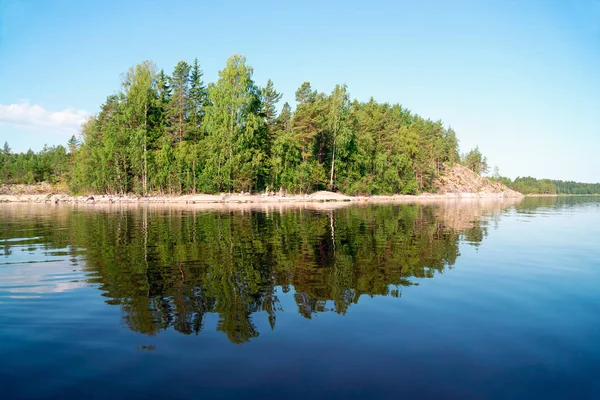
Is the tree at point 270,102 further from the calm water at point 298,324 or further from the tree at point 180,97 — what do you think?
the calm water at point 298,324

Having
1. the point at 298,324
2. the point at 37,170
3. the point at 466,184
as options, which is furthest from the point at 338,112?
the point at 37,170

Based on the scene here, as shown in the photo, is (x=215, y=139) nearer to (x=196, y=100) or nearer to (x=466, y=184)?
(x=196, y=100)

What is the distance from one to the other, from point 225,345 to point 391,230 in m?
19.8

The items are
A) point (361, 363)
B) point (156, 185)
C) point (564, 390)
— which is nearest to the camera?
point (564, 390)

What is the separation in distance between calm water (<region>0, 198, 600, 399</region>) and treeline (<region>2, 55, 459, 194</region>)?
61.6 meters

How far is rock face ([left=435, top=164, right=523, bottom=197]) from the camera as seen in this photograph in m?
146

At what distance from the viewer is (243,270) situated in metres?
12.9

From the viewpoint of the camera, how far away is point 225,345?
690 centimetres

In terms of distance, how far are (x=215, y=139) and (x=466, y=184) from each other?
12812 centimetres

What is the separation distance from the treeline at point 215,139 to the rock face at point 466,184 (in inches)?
2500

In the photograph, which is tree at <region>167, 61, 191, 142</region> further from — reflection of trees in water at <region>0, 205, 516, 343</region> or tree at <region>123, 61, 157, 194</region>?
reflection of trees in water at <region>0, 205, 516, 343</region>

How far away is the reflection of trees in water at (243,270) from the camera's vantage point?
8.90 m

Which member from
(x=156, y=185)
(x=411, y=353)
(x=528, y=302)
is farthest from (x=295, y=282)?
(x=156, y=185)

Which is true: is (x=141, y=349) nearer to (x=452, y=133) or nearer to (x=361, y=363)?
(x=361, y=363)
